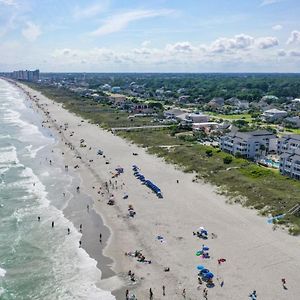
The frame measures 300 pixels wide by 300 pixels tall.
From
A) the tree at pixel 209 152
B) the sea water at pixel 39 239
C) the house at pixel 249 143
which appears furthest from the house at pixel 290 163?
the sea water at pixel 39 239

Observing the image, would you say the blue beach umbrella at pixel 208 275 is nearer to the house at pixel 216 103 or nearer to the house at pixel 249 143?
the house at pixel 249 143

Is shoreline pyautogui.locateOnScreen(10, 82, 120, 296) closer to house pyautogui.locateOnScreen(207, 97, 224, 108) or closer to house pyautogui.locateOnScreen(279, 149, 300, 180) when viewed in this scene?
house pyautogui.locateOnScreen(279, 149, 300, 180)

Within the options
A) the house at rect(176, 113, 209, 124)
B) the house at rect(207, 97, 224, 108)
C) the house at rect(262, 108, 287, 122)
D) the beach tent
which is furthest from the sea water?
the house at rect(207, 97, 224, 108)

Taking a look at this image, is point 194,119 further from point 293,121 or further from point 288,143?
point 288,143

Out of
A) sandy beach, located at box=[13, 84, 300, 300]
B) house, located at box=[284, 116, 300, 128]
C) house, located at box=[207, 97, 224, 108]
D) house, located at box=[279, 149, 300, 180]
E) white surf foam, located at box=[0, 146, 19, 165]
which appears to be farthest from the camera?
house, located at box=[207, 97, 224, 108]

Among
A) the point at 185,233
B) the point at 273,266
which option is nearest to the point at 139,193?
the point at 185,233

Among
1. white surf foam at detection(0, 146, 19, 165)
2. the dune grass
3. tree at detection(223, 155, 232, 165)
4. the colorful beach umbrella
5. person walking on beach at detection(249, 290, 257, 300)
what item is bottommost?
person walking on beach at detection(249, 290, 257, 300)

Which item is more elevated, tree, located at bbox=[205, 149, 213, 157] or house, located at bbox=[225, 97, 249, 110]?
house, located at bbox=[225, 97, 249, 110]
